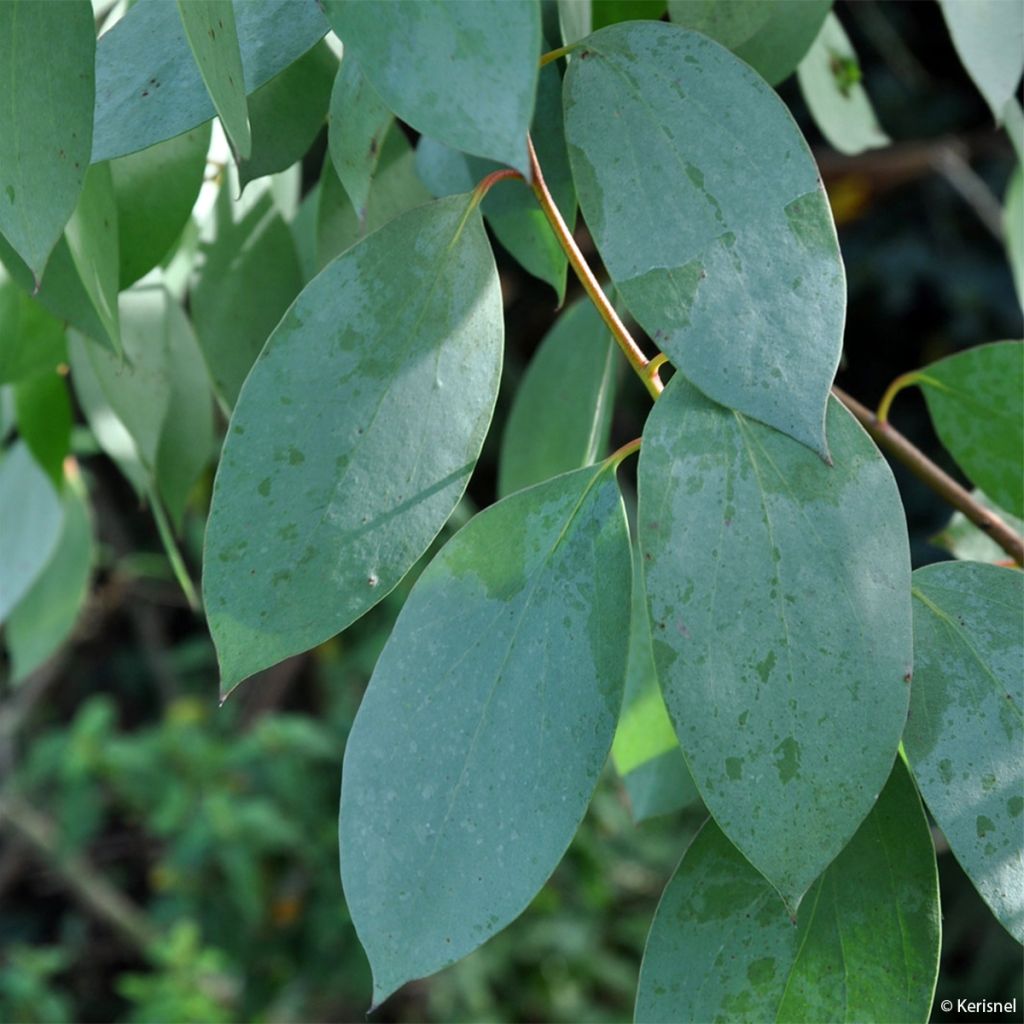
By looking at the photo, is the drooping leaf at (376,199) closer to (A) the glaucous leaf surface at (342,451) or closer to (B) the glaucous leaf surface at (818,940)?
(A) the glaucous leaf surface at (342,451)

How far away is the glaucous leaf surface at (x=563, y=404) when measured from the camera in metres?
0.44

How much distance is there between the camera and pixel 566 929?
1.59 m

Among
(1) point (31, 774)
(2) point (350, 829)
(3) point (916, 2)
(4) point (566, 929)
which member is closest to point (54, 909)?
(1) point (31, 774)

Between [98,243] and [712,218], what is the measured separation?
0.16 m

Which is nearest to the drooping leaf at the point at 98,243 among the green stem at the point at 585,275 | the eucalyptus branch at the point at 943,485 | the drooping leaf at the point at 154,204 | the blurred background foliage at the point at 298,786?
the drooping leaf at the point at 154,204

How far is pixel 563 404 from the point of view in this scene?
47cm

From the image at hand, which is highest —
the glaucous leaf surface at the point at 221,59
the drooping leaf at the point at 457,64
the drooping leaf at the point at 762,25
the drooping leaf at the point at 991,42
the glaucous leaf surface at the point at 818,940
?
the glaucous leaf surface at the point at 221,59

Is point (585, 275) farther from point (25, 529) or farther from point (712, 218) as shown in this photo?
point (25, 529)

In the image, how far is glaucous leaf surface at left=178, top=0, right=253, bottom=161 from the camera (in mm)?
241

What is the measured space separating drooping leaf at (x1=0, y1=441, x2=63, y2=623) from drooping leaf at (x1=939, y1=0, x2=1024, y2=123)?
368mm

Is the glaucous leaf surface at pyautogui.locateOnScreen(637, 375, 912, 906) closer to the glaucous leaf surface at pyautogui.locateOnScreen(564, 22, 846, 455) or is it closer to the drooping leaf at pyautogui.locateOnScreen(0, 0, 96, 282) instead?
the glaucous leaf surface at pyautogui.locateOnScreen(564, 22, 846, 455)

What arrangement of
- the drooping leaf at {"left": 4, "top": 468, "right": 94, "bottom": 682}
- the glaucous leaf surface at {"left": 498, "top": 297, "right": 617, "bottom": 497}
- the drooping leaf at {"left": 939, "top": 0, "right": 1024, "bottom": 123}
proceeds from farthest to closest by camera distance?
the drooping leaf at {"left": 4, "top": 468, "right": 94, "bottom": 682} → the glaucous leaf surface at {"left": 498, "top": 297, "right": 617, "bottom": 497} → the drooping leaf at {"left": 939, "top": 0, "right": 1024, "bottom": 123}

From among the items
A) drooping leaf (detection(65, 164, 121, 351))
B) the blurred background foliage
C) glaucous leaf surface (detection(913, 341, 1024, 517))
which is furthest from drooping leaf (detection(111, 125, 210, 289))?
the blurred background foliage

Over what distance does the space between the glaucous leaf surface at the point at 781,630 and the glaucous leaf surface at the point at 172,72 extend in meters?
0.12
